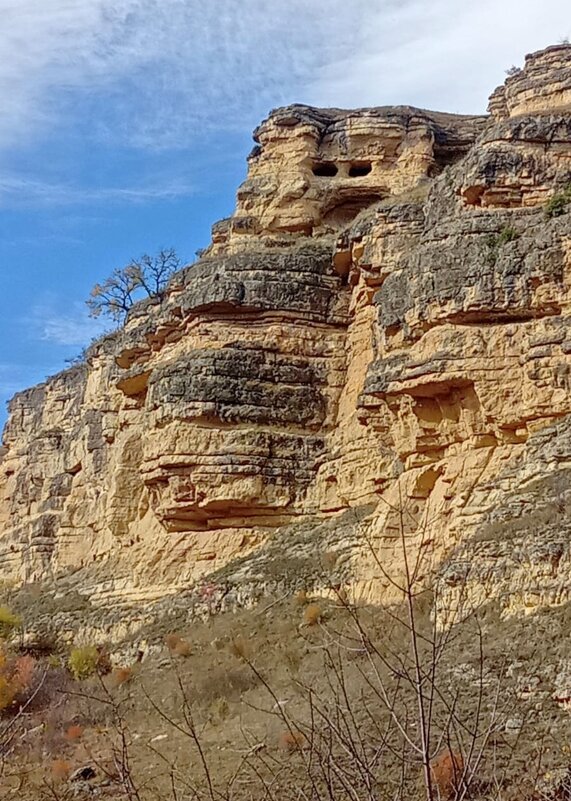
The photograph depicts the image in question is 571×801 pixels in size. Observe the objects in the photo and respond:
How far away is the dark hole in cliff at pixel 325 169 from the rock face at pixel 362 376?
81 mm

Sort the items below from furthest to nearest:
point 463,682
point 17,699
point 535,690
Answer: point 17,699
point 463,682
point 535,690

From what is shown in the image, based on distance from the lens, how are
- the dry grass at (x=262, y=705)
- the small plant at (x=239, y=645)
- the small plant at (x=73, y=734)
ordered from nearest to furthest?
the dry grass at (x=262, y=705) → the small plant at (x=73, y=734) → the small plant at (x=239, y=645)

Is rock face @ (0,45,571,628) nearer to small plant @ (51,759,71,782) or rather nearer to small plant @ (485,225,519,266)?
small plant @ (485,225,519,266)

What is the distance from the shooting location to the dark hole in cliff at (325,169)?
3688 centimetres

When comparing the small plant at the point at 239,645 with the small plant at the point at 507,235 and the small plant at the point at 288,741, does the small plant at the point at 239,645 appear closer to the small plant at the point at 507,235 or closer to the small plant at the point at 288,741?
the small plant at the point at 288,741

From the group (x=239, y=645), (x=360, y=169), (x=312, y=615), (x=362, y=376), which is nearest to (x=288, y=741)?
(x=239, y=645)

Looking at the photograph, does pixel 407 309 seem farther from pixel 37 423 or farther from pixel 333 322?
pixel 37 423

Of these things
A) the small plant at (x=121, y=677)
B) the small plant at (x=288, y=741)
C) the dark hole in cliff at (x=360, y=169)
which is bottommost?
the small plant at (x=288, y=741)

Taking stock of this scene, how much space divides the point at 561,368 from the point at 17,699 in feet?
50.1

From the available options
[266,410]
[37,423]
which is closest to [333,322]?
[266,410]

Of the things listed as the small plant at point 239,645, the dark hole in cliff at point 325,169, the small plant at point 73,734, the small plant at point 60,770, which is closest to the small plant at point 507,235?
the small plant at point 239,645

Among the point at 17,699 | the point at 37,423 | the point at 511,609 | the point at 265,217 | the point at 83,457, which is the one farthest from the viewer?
the point at 37,423

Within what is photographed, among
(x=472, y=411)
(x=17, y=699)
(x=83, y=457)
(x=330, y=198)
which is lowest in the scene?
(x=17, y=699)

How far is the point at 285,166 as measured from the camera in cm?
3666
